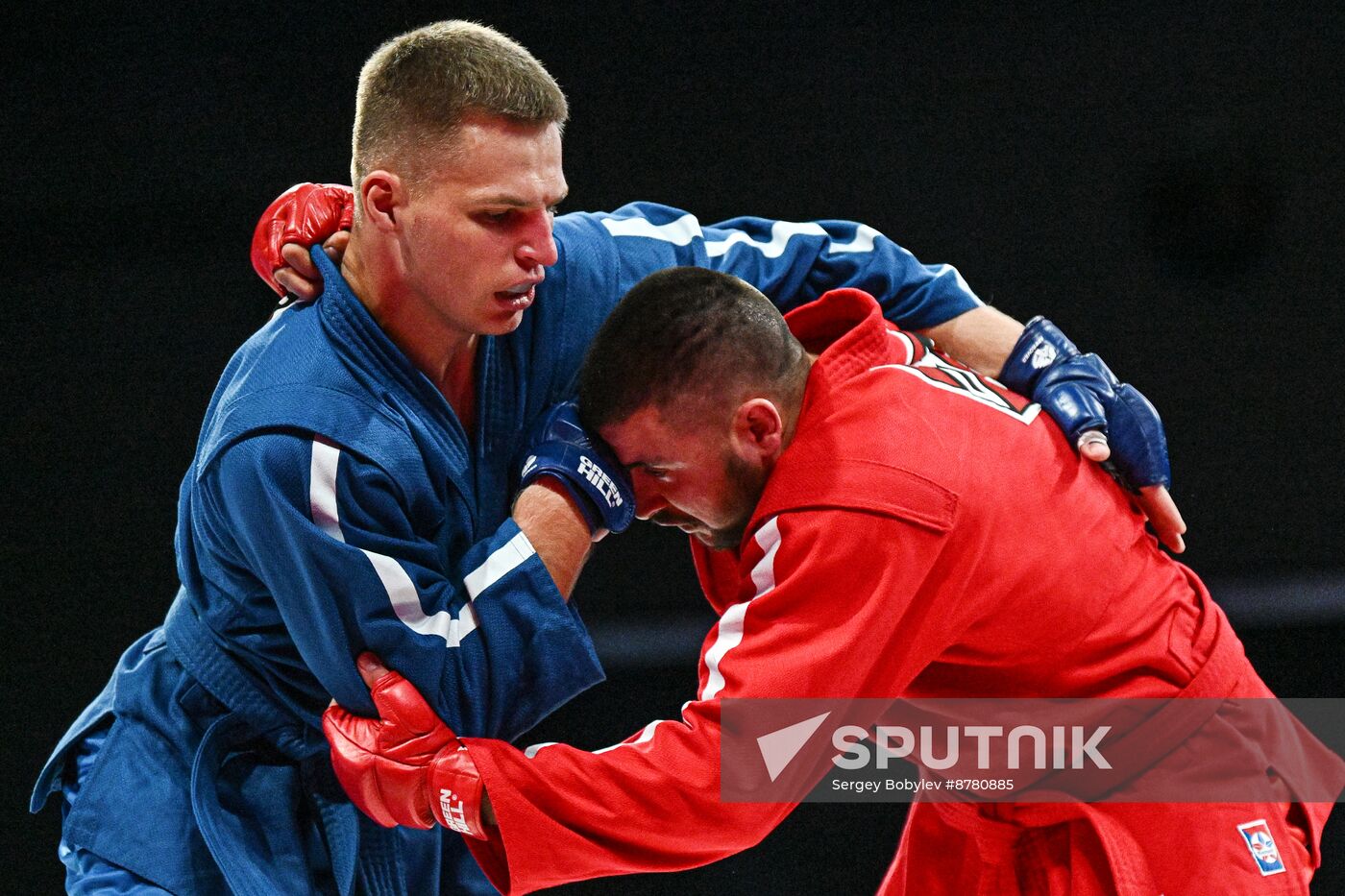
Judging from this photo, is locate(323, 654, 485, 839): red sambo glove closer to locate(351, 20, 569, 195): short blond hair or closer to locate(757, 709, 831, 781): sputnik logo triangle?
locate(757, 709, 831, 781): sputnik logo triangle

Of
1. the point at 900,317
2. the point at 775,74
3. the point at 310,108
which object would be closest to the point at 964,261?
the point at 775,74

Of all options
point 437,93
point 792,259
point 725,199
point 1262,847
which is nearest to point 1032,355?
point 792,259

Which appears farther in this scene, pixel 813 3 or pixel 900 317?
pixel 813 3

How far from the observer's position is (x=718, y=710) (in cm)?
173

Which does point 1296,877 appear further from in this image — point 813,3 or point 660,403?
point 813,3

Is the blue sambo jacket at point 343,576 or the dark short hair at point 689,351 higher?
the dark short hair at point 689,351

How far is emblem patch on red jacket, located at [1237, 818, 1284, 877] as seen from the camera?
1.87m

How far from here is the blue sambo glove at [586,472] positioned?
192cm

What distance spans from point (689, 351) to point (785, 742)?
0.52 metres

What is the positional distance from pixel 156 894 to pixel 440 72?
49.4 inches

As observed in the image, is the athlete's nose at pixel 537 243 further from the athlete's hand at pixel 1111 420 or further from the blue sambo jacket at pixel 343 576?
the athlete's hand at pixel 1111 420

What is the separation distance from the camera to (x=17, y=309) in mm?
3613

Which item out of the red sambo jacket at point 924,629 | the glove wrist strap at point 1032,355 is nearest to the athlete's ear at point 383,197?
the red sambo jacket at point 924,629

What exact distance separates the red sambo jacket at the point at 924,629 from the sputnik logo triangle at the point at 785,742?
0.05 m
